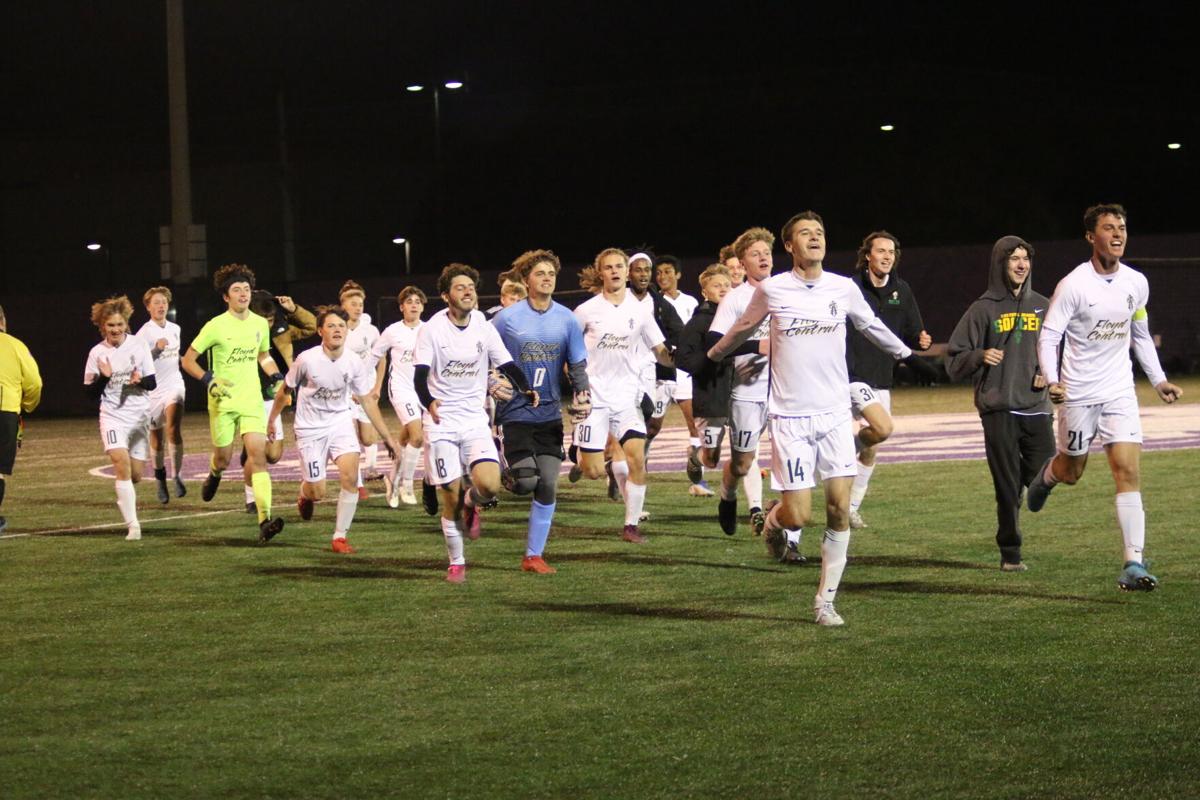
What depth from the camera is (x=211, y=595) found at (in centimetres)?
1064

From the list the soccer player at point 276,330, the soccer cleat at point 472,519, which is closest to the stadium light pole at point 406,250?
the soccer player at point 276,330

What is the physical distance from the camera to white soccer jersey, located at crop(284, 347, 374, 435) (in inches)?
A: 507

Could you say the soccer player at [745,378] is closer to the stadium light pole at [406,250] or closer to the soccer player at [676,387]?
the soccer player at [676,387]

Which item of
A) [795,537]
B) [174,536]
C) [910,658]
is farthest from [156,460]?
[910,658]

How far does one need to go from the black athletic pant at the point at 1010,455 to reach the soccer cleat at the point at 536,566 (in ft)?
9.93

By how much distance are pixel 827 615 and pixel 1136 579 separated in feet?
6.72

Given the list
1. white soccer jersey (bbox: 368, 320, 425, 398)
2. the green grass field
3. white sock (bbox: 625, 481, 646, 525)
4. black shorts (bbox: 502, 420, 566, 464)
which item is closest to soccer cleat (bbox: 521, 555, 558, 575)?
the green grass field

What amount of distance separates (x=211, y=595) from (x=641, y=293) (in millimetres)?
4865

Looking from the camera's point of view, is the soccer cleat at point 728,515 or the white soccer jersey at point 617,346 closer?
the soccer cleat at point 728,515

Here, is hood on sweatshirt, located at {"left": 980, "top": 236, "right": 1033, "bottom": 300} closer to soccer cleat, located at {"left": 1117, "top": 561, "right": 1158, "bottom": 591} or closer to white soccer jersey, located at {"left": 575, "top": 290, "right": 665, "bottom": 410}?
soccer cleat, located at {"left": 1117, "top": 561, "right": 1158, "bottom": 591}

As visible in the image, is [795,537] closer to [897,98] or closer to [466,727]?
[466,727]

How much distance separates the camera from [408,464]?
1616 centimetres

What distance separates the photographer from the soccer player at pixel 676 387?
50.3 feet

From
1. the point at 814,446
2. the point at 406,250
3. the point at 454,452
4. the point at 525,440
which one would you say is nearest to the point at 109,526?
the point at 454,452
